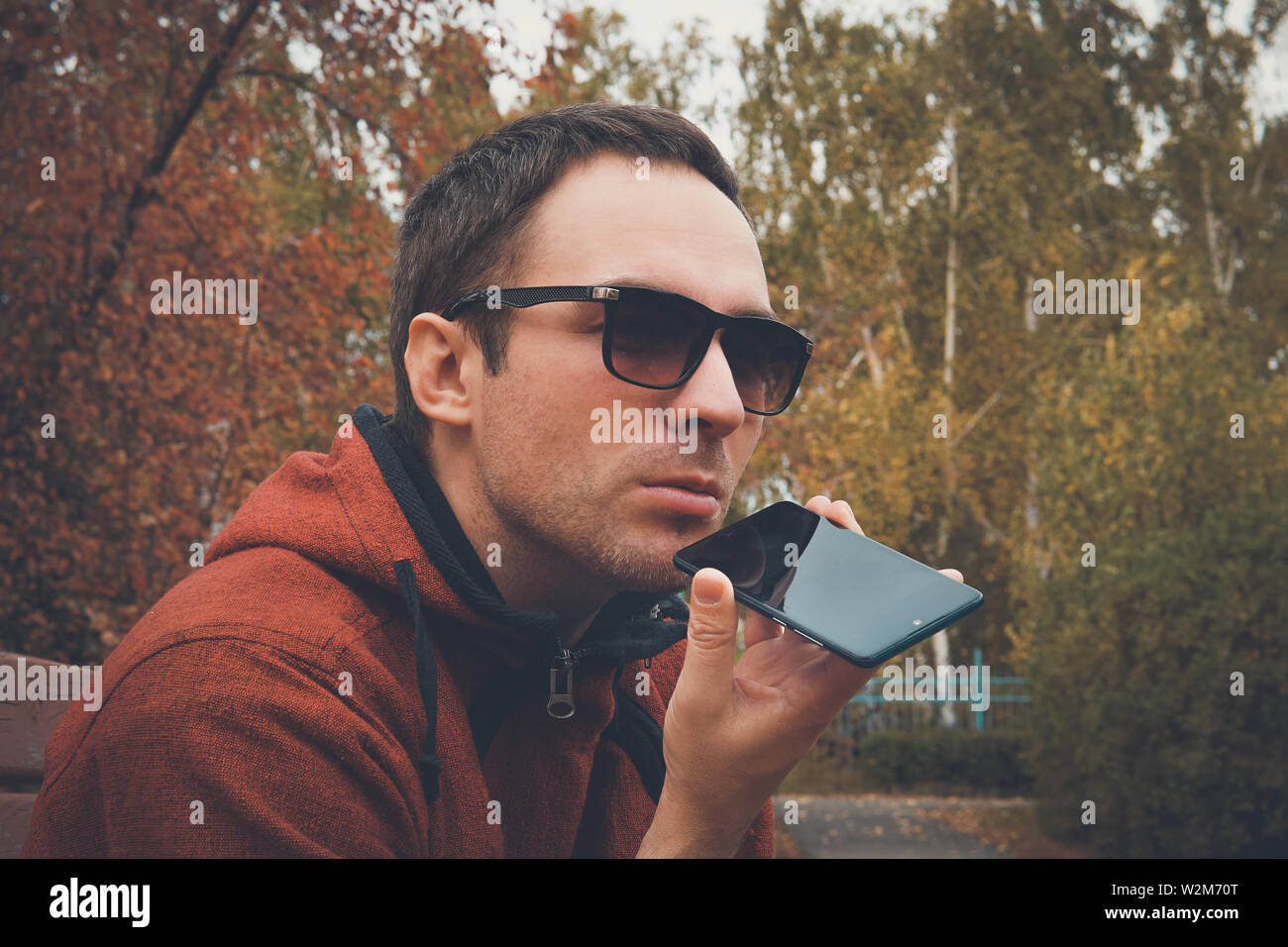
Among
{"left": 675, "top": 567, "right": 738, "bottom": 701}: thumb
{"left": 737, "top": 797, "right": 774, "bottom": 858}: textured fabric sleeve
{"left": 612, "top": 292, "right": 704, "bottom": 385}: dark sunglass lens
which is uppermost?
{"left": 612, "top": 292, "right": 704, "bottom": 385}: dark sunglass lens

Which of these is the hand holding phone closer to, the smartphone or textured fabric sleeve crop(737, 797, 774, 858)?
the smartphone

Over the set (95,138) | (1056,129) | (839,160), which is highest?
(1056,129)

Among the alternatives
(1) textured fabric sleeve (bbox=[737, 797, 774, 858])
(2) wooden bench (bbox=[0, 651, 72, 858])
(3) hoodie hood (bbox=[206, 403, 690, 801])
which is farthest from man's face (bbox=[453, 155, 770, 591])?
(2) wooden bench (bbox=[0, 651, 72, 858])

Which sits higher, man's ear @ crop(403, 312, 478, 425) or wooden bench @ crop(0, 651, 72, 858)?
man's ear @ crop(403, 312, 478, 425)

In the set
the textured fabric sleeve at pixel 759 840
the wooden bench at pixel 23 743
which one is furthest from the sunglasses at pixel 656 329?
the wooden bench at pixel 23 743

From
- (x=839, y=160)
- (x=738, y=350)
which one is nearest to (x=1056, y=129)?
(x=839, y=160)

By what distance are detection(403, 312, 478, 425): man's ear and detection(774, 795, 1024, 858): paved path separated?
10.5 meters

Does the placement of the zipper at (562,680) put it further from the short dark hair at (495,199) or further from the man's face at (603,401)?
the short dark hair at (495,199)

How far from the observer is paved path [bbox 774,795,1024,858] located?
1189cm

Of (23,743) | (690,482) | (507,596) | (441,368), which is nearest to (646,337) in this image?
(690,482)

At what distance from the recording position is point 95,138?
6.80 metres

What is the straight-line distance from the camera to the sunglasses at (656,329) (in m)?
1.87
